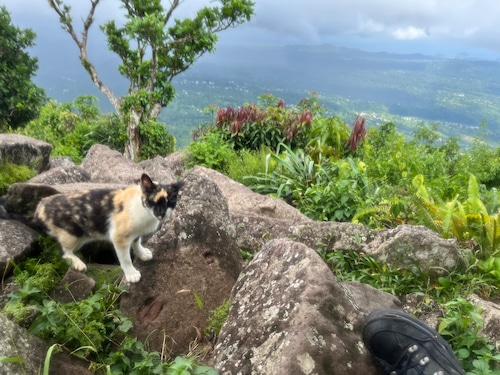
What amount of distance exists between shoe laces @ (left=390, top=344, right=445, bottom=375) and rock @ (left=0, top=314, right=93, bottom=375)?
2194 millimetres

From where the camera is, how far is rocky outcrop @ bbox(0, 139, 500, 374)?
107 inches

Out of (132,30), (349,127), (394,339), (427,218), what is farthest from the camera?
(132,30)

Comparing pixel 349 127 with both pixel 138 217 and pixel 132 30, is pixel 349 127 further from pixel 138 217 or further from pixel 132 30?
pixel 132 30

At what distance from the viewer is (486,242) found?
184 inches

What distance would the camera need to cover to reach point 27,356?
2732 millimetres

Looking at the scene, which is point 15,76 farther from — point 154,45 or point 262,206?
point 262,206

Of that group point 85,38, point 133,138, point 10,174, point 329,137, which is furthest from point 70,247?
point 85,38

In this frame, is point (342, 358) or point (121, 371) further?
point (121, 371)

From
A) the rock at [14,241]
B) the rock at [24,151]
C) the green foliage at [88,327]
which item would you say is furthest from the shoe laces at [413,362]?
the rock at [24,151]

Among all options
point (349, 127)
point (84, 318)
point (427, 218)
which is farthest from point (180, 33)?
point (84, 318)

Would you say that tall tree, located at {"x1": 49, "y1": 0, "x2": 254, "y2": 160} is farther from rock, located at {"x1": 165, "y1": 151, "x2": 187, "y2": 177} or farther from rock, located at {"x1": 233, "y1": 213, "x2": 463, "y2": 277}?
rock, located at {"x1": 233, "y1": 213, "x2": 463, "y2": 277}

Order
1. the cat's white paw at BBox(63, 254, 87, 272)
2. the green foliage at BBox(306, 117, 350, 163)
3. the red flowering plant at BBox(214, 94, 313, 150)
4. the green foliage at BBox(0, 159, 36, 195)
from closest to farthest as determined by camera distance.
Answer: the cat's white paw at BBox(63, 254, 87, 272) → the green foliage at BBox(0, 159, 36, 195) → the green foliage at BBox(306, 117, 350, 163) → the red flowering plant at BBox(214, 94, 313, 150)

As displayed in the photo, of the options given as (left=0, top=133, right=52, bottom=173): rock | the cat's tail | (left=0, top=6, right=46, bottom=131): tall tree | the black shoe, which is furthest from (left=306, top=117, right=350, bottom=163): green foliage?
(left=0, top=6, right=46, bottom=131): tall tree

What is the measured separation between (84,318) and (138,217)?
43.3 inches
